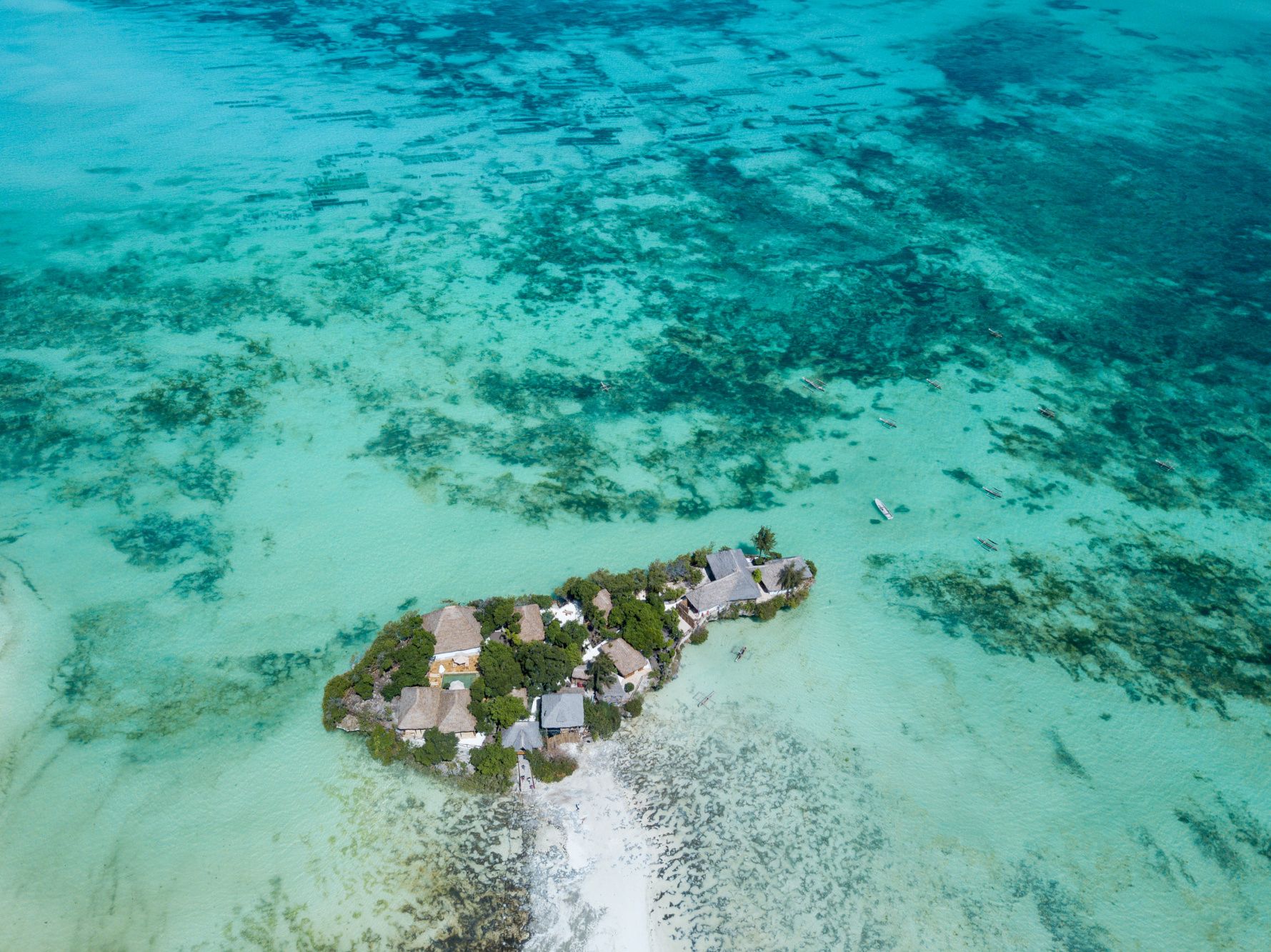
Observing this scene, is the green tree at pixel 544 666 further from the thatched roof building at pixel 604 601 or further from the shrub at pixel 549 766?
the thatched roof building at pixel 604 601

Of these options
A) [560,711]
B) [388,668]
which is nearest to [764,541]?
[560,711]

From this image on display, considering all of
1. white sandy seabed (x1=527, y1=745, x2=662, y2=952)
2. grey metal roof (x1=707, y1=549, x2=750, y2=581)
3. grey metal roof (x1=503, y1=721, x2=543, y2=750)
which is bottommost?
white sandy seabed (x1=527, y1=745, x2=662, y2=952)

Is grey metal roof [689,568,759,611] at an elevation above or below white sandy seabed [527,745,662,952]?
above

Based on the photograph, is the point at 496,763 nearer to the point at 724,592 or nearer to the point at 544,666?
the point at 544,666

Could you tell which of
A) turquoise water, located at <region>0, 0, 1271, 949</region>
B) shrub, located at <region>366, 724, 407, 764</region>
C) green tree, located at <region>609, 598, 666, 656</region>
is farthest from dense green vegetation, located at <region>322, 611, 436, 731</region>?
green tree, located at <region>609, 598, 666, 656</region>

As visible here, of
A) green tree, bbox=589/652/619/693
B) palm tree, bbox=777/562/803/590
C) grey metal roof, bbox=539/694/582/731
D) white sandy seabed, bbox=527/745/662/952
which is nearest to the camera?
white sandy seabed, bbox=527/745/662/952

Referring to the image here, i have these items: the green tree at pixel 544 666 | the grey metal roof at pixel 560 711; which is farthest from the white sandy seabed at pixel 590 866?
the green tree at pixel 544 666

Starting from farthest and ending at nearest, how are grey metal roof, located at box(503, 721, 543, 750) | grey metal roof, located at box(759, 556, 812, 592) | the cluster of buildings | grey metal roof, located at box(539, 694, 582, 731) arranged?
grey metal roof, located at box(759, 556, 812, 592) < the cluster of buildings < grey metal roof, located at box(539, 694, 582, 731) < grey metal roof, located at box(503, 721, 543, 750)

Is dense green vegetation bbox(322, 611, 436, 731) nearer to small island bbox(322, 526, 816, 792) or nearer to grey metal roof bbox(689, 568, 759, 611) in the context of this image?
small island bbox(322, 526, 816, 792)

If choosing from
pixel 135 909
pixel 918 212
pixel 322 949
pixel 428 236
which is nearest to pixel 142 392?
pixel 428 236
